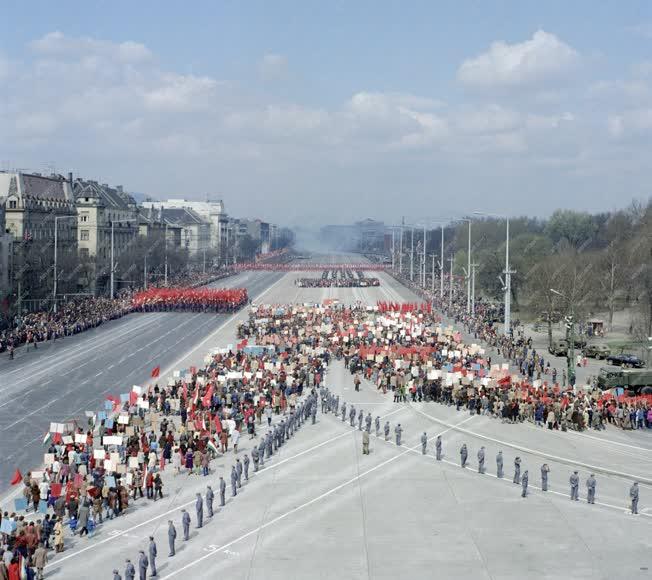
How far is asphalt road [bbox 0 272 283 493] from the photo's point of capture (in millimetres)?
38125

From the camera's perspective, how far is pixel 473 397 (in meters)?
43.0

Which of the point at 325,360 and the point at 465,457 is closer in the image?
the point at 465,457

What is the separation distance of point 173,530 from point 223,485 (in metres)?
4.67

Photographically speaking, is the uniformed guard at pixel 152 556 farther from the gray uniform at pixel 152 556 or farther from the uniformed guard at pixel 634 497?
the uniformed guard at pixel 634 497

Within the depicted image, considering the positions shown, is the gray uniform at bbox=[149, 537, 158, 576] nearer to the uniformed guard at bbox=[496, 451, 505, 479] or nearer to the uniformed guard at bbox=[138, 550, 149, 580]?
the uniformed guard at bbox=[138, 550, 149, 580]

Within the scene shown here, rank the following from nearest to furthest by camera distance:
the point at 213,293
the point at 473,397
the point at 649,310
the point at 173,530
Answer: the point at 173,530, the point at 473,397, the point at 649,310, the point at 213,293

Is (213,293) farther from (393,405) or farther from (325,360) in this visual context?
(393,405)

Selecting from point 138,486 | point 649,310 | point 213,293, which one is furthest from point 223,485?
point 213,293

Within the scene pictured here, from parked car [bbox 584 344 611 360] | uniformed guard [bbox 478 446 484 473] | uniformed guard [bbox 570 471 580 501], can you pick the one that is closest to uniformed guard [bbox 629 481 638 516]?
uniformed guard [bbox 570 471 580 501]

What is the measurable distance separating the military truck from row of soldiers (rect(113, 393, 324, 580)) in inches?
593

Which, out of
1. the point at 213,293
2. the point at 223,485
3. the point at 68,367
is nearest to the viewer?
the point at 223,485

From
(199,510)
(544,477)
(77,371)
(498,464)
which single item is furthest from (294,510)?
(77,371)

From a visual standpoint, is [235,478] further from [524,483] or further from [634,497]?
[634,497]

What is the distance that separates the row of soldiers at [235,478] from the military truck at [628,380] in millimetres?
15073
